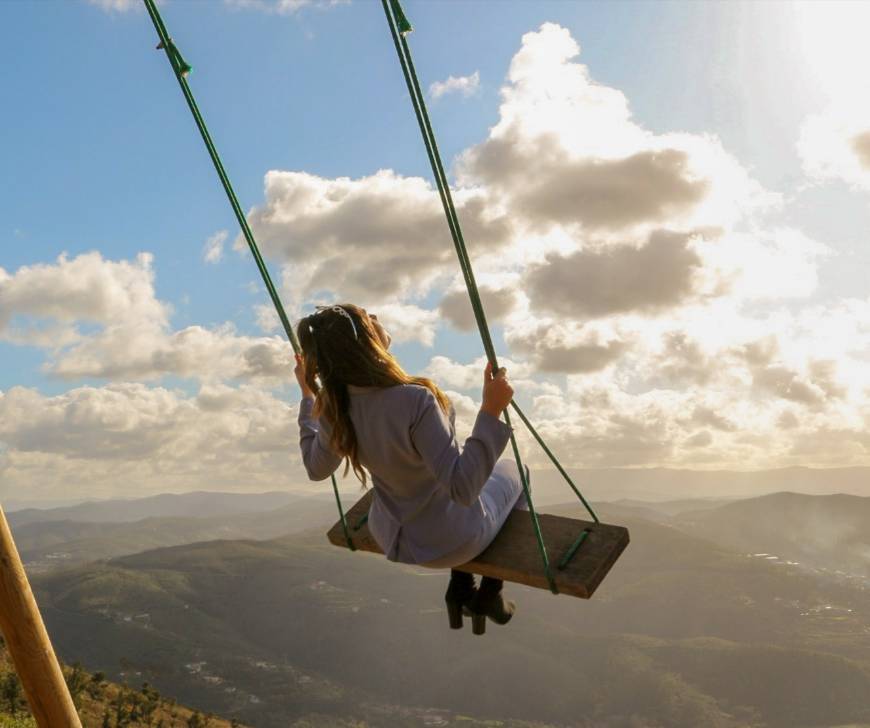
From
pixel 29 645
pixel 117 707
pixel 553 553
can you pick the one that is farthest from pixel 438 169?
pixel 117 707

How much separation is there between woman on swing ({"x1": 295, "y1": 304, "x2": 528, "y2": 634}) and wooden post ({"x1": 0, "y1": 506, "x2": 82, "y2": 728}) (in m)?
1.47

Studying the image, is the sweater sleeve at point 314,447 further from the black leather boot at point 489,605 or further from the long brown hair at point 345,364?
the black leather boot at point 489,605

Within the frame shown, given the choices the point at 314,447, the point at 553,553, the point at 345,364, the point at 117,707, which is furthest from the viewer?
the point at 117,707

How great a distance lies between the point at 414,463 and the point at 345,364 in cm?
51

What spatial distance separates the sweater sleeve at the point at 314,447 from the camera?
11.6 ft

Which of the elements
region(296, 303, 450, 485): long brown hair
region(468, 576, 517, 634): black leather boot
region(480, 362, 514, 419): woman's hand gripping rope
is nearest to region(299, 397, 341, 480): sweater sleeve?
region(296, 303, 450, 485): long brown hair

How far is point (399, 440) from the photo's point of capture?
317 cm

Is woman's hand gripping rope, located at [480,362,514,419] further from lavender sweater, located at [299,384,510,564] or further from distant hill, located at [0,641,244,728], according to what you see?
distant hill, located at [0,641,244,728]

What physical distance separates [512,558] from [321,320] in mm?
1480

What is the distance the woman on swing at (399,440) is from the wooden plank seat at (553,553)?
119mm

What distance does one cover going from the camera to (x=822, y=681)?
198 m

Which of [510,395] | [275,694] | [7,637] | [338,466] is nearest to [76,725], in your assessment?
[7,637]

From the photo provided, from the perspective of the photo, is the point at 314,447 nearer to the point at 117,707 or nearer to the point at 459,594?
the point at 459,594

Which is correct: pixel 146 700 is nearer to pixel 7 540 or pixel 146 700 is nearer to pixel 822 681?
pixel 7 540
